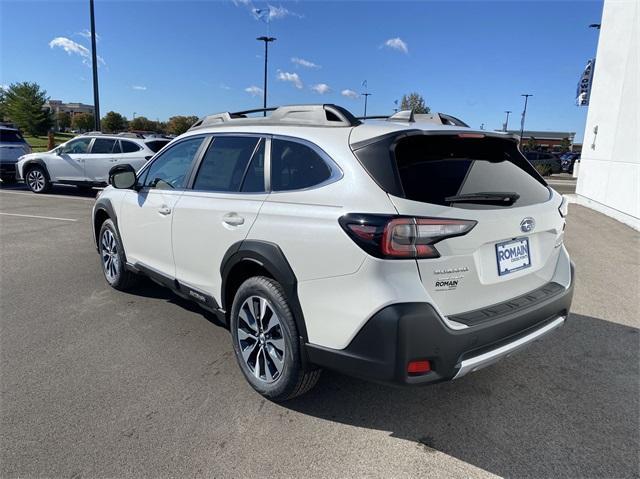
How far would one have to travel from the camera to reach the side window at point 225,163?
3256 mm

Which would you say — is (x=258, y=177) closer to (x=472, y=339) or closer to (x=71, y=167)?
(x=472, y=339)

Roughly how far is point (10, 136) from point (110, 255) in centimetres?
1342

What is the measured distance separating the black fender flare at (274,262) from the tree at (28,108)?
2738 inches

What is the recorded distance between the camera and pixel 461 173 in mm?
2625

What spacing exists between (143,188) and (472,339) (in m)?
3.28

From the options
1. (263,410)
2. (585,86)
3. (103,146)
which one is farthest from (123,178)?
(585,86)

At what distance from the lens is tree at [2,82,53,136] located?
6012 centimetres

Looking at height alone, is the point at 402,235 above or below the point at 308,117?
below

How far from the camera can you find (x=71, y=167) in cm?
1312

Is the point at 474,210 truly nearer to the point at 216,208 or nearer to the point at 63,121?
the point at 216,208

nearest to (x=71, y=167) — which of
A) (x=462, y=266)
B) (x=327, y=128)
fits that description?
(x=327, y=128)

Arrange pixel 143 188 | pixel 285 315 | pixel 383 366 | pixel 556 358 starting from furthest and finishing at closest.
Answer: pixel 143 188, pixel 556 358, pixel 285 315, pixel 383 366

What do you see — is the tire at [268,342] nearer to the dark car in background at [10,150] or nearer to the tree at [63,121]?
the dark car in background at [10,150]

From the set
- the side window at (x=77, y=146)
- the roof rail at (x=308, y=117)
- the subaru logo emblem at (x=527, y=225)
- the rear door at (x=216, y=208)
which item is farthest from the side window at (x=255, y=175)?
the side window at (x=77, y=146)
